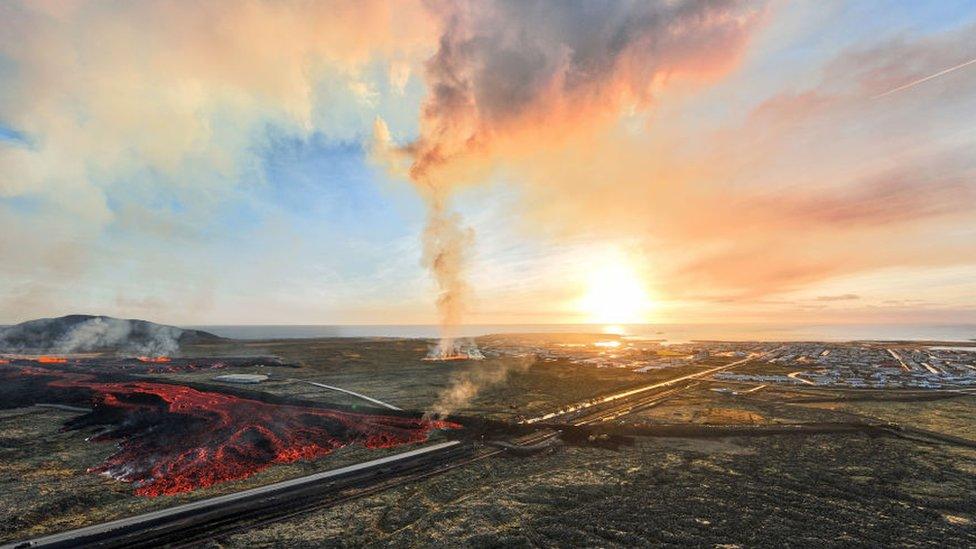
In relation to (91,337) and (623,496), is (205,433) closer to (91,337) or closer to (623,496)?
(623,496)

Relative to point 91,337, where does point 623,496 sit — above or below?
below

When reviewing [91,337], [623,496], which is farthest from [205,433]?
[91,337]

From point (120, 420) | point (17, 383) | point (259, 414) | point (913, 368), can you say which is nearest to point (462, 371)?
point (259, 414)

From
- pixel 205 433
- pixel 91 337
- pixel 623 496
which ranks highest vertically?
pixel 91 337

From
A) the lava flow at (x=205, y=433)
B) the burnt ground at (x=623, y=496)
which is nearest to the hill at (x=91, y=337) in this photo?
the lava flow at (x=205, y=433)

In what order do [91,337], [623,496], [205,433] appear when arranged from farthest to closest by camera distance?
[91,337]
[205,433]
[623,496]
